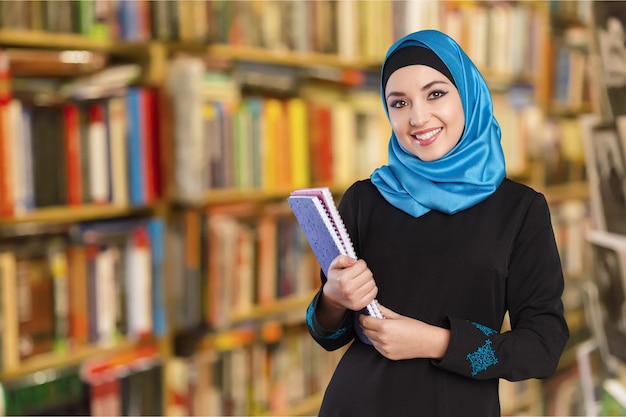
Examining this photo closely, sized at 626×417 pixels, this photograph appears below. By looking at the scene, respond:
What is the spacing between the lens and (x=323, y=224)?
2.60 ft

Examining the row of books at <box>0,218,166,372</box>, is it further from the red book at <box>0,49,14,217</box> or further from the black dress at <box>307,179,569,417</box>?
the black dress at <box>307,179,569,417</box>

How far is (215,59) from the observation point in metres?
1.96

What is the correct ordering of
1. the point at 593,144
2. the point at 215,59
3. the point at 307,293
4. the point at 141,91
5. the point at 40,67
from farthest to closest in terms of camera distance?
1. the point at 307,293
2. the point at 215,59
3. the point at 141,91
4. the point at 40,67
5. the point at 593,144

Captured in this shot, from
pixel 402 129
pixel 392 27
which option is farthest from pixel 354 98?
pixel 402 129

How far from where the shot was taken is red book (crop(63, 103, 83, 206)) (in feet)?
5.65

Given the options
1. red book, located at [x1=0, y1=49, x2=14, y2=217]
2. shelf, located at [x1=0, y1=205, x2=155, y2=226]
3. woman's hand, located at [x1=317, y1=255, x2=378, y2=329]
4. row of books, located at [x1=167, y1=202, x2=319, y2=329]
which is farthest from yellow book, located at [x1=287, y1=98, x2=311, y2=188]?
woman's hand, located at [x1=317, y1=255, x2=378, y2=329]

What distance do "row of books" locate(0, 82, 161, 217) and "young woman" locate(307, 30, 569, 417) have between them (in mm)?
1043

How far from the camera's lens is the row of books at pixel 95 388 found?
5.46 ft

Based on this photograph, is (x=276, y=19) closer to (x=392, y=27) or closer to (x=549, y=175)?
(x=392, y=27)

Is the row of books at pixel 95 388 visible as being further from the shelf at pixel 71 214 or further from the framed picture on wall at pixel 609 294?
the framed picture on wall at pixel 609 294

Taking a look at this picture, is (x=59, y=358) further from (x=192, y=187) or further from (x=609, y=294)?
(x=609, y=294)

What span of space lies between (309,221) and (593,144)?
0.92 meters

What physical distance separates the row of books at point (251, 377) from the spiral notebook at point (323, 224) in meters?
1.26

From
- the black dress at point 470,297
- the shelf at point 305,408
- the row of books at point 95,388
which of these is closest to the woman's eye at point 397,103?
the black dress at point 470,297
